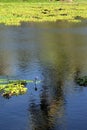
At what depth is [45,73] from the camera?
61531mm

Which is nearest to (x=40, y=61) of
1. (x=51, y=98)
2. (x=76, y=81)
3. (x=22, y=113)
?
(x=76, y=81)

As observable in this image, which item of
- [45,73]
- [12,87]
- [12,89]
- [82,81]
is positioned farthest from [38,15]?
[12,89]

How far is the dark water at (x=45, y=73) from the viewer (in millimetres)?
41844

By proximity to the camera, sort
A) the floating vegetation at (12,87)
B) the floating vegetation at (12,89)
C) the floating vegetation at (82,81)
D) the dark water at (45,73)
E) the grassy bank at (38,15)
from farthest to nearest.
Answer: the grassy bank at (38,15) → the floating vegetation at (82,81) → the floating vegetation at (12,87) → the floating vegetation at (12,89) → the dark water at (45,73)

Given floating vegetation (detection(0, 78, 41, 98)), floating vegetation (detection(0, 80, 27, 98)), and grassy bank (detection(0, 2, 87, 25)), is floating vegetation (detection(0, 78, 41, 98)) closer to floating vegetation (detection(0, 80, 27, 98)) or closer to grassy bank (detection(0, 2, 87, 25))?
floating vegetation (detection(0, 80, 27, 98))

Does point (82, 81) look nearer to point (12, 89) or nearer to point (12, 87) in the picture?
point (12, 87)

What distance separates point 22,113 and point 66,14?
367 feet

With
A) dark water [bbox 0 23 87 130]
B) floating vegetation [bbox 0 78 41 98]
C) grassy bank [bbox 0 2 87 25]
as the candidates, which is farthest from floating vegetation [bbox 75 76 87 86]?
grassy bank [bbox 0 2 87 25]

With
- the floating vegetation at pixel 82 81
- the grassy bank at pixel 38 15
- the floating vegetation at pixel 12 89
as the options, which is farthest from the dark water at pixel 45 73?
the grassy bank at pixel 38 15

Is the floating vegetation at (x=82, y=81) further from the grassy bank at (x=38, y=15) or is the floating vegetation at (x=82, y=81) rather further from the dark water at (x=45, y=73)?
the grassy bank at (x=38, y=15)

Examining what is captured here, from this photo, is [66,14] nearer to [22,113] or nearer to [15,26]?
[15,26]

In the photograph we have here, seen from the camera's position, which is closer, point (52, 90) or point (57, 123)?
point (57, 123)

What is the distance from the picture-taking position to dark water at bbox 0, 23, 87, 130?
41844 mm

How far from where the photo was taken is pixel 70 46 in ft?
290
